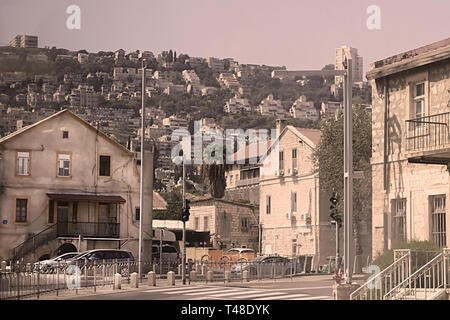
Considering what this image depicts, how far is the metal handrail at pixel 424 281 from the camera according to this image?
2484 cm

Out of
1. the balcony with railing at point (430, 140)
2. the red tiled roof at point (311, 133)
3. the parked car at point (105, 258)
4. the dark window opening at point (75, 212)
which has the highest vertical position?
the red tiled roof at point (311, 133)

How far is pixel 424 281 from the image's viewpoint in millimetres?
25453

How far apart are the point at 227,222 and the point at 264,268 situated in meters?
28.3

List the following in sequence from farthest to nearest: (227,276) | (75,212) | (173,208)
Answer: (173,208) < (75,212) < (227,276)

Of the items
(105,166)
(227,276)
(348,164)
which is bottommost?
(227,276)

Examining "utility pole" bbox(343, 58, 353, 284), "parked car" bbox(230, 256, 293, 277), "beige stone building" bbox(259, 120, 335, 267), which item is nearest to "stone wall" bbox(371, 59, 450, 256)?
"utility pole" bbox(343, 58, 353, 284)

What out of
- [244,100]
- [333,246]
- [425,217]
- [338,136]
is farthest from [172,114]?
[333,246]

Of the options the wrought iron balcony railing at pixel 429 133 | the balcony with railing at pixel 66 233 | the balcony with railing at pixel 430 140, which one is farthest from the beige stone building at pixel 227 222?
the balcony with railing at pixel 430 140

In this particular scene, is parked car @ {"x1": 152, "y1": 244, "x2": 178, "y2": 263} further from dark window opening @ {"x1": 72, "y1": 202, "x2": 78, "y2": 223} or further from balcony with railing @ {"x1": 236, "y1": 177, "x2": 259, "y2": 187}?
balcony with railing @ {"x1": 236, "y1": 177, "x2": 259, "y2": 187}

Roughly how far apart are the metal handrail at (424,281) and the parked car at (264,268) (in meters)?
19.7

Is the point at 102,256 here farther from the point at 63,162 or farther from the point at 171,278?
the point at 63,162

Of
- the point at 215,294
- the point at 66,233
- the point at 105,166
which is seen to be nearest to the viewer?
the point at 215,294

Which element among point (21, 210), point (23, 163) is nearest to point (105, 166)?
point (23, 163)

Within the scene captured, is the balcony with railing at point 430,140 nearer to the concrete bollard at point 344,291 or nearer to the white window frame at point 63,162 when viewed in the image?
the concrete bollard at point 344,291
